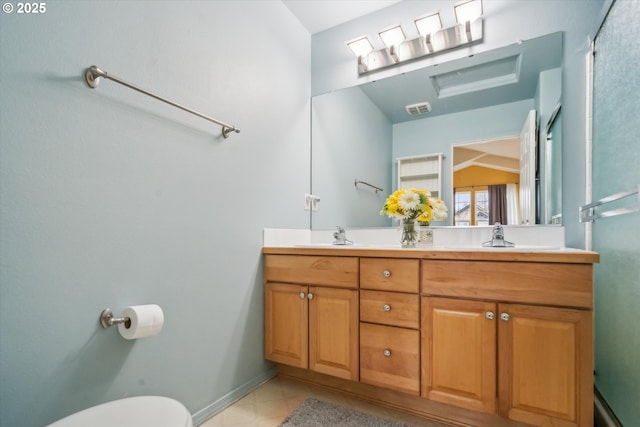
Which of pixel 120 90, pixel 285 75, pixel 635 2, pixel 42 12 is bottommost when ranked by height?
pixel 120 90

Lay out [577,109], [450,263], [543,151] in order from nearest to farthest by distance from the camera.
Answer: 1. [450,263]
2. [577,109]
3. [543,151]

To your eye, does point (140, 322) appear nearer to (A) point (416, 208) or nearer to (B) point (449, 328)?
(B) point (449, 328)

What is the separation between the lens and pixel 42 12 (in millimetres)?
893

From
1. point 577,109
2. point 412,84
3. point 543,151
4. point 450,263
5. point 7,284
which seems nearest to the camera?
point 7,284

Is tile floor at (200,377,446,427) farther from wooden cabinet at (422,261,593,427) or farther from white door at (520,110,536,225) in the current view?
A: white door at (520,110,536,225)

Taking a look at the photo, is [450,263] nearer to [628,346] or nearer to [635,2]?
[628,346]

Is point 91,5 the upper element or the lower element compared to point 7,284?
upper

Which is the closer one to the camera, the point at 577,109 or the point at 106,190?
the point at 106,190

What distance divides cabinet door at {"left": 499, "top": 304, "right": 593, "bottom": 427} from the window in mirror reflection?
2.18 ft

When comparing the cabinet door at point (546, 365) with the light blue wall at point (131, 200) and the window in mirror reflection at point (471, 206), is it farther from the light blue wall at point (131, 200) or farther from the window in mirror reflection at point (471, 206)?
the light blue wall at point (131, 200)

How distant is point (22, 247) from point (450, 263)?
1.44 m

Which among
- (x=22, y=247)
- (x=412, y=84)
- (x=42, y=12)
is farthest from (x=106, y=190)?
(x=412, y=84)

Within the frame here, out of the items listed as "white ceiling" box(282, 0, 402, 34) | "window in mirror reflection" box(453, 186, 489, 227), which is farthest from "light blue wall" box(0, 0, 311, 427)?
"window in mirror reflection" box(453, 186, 489, 227)

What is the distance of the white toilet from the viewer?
812mm
